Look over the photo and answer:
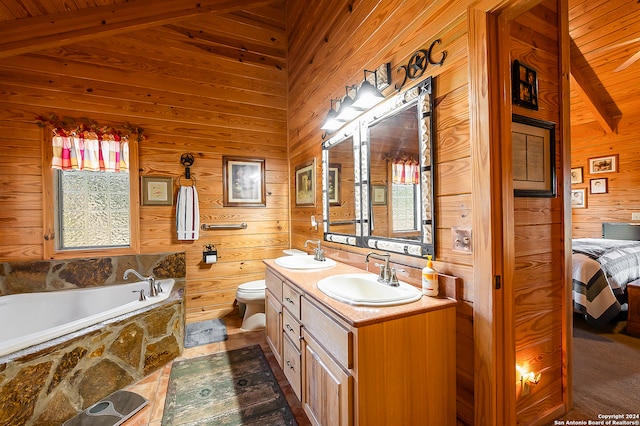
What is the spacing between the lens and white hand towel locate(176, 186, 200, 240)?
291 centimetres

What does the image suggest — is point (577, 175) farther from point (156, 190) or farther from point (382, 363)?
point (156, 190)

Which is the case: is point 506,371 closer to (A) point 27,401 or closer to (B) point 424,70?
(B) point 424,70

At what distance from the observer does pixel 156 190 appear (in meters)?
2.88

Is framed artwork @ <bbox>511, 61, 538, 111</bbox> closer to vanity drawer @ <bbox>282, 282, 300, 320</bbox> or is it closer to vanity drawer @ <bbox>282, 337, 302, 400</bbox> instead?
vanity drawer @ <bbox>282, 282, 300, 320</bbox>

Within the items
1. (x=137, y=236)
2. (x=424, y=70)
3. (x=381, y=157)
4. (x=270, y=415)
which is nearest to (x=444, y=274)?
(x=381, y=157)

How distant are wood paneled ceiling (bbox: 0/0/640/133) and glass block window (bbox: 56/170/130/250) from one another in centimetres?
112

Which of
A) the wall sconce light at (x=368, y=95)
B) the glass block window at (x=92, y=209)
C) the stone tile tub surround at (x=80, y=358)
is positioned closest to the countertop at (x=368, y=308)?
the wall sconce light at (x=368, y=95)

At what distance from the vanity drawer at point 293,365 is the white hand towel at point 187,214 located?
174cm

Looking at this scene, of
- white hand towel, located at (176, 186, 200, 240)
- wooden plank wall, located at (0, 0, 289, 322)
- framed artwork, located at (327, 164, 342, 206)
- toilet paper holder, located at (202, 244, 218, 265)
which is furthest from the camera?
toilet paper holder, located at (202, 244, 218, 265)

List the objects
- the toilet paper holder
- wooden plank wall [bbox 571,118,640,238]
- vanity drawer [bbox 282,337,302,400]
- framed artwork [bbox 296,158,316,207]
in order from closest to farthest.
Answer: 1. vanity drawer [bbox 282,337,302,400]
2. framed artwork [bbox 296,158,316,207]
3. the toilet paper holder
4. wooden plank wall [bbox 571,118,640,238]

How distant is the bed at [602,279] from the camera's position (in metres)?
2.52

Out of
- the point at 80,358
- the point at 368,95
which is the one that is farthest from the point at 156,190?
the point at 368,95

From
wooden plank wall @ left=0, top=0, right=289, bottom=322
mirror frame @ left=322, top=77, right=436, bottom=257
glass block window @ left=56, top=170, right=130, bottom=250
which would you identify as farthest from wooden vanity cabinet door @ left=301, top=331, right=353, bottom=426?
glass block window @ left=56, top=170, right=130, bottom=250

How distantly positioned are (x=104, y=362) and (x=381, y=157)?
2.27 meters
